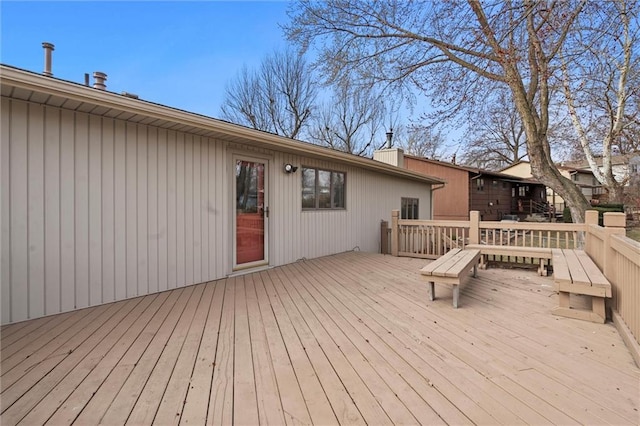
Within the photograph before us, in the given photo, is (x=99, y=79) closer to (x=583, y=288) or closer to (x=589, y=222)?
(x=583, y=288)

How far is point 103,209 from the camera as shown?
351 cm

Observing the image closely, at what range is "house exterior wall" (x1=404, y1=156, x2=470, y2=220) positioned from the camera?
1516 cm

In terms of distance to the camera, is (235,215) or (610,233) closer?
(610,233)

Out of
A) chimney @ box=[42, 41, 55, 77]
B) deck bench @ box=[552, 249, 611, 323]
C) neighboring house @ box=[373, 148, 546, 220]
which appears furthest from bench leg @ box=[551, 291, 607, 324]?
neighboring house @ box=[373, 148, 546, 220]

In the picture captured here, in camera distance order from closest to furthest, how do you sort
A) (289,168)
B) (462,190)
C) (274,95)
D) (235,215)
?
(235,215) < (289,168) < (462,190) < (274,95)

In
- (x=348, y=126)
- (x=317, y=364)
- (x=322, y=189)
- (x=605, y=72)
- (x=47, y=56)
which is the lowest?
(x=317, y=364)

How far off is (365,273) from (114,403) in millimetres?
3890

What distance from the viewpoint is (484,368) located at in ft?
6.88

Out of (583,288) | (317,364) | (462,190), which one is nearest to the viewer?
(317,364)

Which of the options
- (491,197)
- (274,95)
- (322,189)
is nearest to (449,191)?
(491,197)

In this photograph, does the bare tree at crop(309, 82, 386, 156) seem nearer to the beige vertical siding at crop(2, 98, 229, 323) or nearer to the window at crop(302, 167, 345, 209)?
the window at crop(302, 167, 345, 209)

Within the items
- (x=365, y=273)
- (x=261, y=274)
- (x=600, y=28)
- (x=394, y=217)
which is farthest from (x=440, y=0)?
(x=261, y=274)

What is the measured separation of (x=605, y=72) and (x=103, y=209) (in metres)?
12.9

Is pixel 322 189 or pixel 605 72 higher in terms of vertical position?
pixel 605 72
